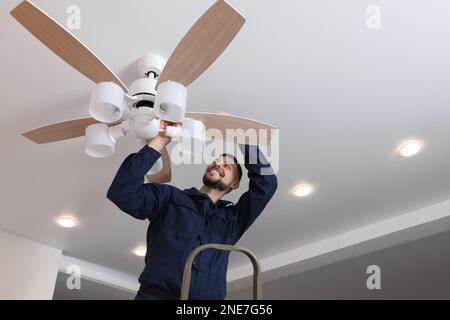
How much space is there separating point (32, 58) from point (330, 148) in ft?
4.23

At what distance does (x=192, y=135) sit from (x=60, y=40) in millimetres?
488

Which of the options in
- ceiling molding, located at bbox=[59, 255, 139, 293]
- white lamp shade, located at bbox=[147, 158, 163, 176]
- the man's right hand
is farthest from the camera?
ceiling molding, located at bbox=[59, 255, 139, 293]

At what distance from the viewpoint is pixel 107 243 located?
3.00 metres

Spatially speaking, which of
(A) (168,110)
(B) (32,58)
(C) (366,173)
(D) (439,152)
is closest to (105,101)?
(A) (168,110)

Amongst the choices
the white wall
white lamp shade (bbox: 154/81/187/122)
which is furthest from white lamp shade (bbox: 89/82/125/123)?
the white wall

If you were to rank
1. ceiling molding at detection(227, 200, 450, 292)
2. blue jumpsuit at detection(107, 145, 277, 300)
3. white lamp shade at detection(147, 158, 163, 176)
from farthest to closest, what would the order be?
ceiling molding at detection(227, 200, 450, 292) < white lamp shade at detection(147, 158, 163, 176) < blue jumpsuit at detection(107, 145, 277, 300)

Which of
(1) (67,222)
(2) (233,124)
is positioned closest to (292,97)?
(2) (233,124)

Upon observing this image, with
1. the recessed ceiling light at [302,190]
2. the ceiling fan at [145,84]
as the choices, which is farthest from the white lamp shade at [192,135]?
the recessed ceiling light at [302,190]

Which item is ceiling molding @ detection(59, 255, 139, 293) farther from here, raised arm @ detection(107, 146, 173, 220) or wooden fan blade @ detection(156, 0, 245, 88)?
wooden fan blade @ detection(156, 0, 245, 88)

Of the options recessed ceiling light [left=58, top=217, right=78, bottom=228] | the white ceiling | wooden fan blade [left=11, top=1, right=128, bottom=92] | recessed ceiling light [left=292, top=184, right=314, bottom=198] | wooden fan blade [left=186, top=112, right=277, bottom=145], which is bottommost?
wooden fan blade [left=186, top=112, right=277, bottom=145]

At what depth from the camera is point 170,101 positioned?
4.07 feet

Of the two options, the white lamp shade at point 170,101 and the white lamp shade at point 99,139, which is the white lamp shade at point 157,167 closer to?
the white lamp shade at point 99,139

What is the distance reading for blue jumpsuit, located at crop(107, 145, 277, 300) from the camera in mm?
1256
